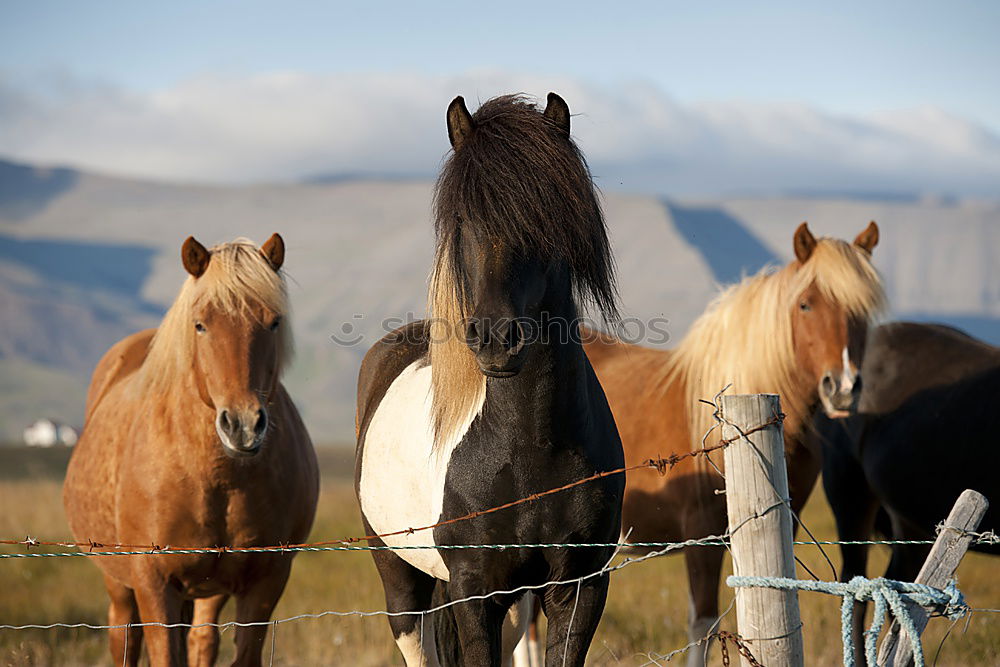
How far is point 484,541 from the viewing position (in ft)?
10.1

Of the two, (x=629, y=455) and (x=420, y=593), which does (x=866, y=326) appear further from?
(x=420, y=593)

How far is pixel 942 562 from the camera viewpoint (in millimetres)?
2555

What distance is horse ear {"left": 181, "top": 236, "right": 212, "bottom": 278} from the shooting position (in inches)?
181

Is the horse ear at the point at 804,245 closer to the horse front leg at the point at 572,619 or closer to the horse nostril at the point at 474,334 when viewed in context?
the horse front leg at the point at 572,619

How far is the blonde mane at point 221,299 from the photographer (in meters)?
4.46

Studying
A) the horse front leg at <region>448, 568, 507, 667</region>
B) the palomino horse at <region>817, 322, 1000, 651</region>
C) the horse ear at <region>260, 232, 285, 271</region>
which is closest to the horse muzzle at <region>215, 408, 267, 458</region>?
the horse ear at <region>260, 232, 285, 271</region>

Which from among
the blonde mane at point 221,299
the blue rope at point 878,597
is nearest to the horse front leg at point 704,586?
the blonde mane at point 221,299

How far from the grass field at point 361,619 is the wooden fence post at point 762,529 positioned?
228 cm

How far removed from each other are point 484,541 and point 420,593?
124 centimetres

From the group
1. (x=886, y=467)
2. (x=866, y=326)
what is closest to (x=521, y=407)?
(x=866, y=326)

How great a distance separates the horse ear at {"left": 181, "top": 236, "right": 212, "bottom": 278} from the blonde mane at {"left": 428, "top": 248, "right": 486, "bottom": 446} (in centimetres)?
176

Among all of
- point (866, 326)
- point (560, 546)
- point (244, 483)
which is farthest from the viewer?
point (866, 326)

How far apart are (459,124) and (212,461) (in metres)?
2.15

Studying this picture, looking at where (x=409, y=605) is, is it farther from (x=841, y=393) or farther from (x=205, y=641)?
(x=841, y=393)
